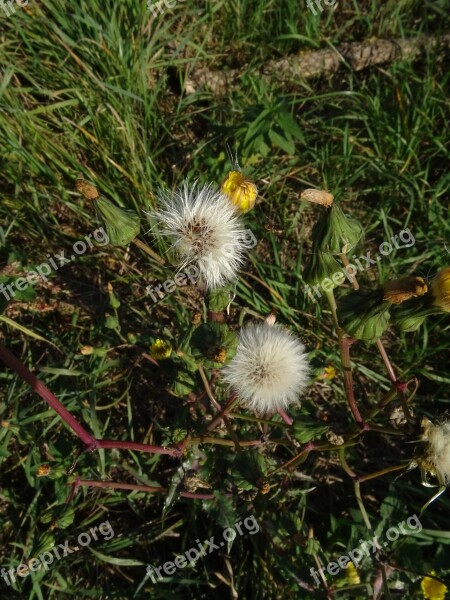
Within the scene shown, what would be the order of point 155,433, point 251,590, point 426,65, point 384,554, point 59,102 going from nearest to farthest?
1. point 384,554
2. point 251,590
3. point 155,433
4. point 59,102
5. point 426,65

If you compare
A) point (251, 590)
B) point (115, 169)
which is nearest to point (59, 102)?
point (115, 169)

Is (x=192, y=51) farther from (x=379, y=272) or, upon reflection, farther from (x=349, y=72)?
(x=379, y=272)

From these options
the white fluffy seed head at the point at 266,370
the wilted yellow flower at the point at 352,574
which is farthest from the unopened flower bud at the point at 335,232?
the wilted yellow flower at the point at 352,574

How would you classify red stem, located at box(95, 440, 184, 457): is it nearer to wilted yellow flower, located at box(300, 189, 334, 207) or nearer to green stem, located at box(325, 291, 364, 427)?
green stem, located at box(325, 291, 364, 427)

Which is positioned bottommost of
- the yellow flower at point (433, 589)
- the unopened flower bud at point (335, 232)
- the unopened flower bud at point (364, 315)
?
the yellow flower at point (433, 589)

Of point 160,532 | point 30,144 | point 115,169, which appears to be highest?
point 30,144

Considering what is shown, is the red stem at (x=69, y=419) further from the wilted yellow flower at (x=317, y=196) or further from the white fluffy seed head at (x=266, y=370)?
the wilted yellow flower at (x=317, y=196)

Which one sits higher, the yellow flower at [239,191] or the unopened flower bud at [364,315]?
the yellow flower at [239,191]
